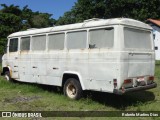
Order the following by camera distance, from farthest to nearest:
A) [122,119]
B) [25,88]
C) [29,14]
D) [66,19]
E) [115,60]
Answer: [29,14]
[66,19]
[25,88]
[115,60]
[122,119]

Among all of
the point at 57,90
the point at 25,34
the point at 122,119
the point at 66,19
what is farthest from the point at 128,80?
the point at 66,19

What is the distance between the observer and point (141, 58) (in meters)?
9.70

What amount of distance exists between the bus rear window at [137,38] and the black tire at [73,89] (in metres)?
2.34

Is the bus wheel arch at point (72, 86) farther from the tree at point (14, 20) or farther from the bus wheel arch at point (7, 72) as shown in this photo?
the tree at point (14, 20)

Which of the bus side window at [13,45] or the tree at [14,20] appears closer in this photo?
the bus side window at [13,45]

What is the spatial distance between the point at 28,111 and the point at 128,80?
3.27 meters

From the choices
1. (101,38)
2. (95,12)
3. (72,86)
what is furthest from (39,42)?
(95,12)

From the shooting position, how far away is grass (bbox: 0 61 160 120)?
9.38 metres

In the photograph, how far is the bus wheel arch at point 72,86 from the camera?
10188 mm

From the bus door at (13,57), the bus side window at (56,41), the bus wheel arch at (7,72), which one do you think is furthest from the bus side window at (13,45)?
the bus side window at (56,41)

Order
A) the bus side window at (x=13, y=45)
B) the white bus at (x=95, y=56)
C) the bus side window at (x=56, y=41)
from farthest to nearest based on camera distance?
the bus side window at (x=13, y=45) < the bus side window at (x=56, y=41) < the white bus at (x=95, y=56)

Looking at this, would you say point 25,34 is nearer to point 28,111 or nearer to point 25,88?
point 25,88

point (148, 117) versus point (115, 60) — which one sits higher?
point (115, 60)

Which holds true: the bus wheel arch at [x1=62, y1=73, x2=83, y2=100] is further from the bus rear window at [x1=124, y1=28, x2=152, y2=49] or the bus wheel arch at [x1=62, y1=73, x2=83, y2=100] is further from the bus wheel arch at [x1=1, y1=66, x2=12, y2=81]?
the bus wheel arch at [x1=1, y1=66, x2=12, y2=81]
